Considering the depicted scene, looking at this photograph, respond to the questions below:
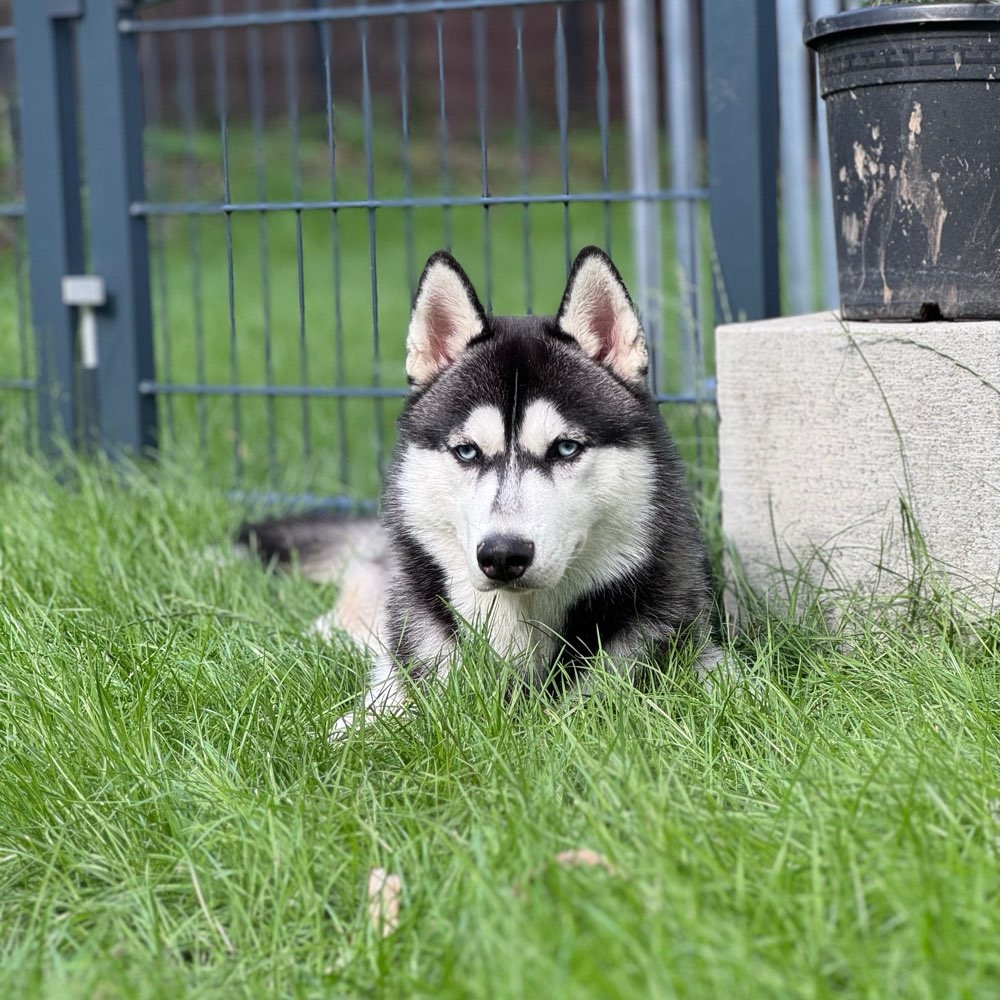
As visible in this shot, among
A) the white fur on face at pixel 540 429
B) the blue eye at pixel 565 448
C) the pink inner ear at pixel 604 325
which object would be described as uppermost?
the pink inner ear at pixel 604 325

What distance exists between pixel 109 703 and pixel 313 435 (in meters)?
3.50

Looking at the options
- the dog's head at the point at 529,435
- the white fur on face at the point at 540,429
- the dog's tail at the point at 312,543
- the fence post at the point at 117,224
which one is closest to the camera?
the dog's head at the point at 529,435

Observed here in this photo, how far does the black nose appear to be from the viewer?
254 centimetres

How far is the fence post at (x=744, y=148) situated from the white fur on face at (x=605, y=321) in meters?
1.00

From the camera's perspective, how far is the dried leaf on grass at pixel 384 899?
196cm

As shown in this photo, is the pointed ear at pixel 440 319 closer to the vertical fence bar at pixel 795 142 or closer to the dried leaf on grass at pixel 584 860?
the dried leaf on grass at pixel 584 860

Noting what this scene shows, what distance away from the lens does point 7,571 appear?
143 inches

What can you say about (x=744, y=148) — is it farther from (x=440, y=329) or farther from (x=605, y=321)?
(x=440, y=329)

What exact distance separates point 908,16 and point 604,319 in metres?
0.98

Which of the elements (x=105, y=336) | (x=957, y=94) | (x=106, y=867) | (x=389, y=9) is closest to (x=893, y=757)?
(x=106, y=867)

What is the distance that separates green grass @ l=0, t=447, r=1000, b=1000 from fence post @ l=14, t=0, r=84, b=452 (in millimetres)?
2126

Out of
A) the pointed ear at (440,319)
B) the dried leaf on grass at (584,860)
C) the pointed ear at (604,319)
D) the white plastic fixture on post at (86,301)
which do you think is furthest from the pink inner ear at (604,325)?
the white plastic fixture on post at (86,301)

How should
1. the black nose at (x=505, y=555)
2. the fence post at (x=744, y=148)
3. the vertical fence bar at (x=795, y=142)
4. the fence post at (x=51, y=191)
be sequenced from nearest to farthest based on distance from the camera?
1. the black nose at (x=505, y=555)
2. the fence post at (x=744, y=148)
3. the fence post at (x=51, y=191)
4. the vertical fence bar at (x=795, y=142)

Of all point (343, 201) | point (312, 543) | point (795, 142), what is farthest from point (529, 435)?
point (795, 142)
